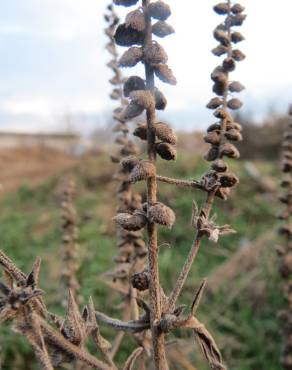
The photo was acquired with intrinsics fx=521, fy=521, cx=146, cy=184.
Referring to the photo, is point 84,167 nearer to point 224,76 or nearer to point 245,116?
point 245,116

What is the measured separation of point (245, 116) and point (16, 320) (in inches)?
577

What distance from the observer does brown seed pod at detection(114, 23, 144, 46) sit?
1.50 m

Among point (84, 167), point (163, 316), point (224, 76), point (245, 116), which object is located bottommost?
point (84, 167)

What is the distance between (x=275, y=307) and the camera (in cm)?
547

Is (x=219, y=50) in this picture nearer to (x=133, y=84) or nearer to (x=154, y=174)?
(x=133, y=84)

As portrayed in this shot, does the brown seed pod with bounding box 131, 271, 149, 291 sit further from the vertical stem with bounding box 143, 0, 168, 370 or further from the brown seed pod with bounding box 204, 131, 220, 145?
the brown seed pod with bounding box 204, 131, 220, 145

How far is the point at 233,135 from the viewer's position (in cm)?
194


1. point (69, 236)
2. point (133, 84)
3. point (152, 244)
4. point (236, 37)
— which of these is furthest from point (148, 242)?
point (69, 236)

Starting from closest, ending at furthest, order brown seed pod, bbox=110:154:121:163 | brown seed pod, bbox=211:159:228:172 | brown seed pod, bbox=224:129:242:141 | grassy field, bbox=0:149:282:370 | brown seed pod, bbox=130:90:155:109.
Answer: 1. brown seed pod, bbox=130:90:155:109
2. brown seed pod, bbox=211:159:228:172
3. brown seed pod, bbox=224:129:242:141
4. brown seed pod, bbox=110:154:121:163
5. grassy field, bbox=0:149:282:370

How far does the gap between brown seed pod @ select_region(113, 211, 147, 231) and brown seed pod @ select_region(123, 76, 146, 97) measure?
360 millimetres

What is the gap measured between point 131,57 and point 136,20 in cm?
10

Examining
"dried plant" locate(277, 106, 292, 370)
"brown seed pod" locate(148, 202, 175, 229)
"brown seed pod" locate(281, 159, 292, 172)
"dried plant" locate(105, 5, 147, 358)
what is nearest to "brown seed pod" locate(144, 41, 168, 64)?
"brown seed pod" locate(148, 202, 175, 229)

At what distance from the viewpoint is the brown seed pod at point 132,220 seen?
1.54 m

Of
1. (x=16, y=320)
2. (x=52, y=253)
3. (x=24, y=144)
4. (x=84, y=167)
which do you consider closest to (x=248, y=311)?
(x=52, y=253)
